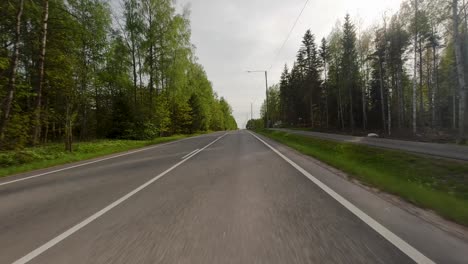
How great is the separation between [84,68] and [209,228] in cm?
1601

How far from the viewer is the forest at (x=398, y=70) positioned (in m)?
18.2

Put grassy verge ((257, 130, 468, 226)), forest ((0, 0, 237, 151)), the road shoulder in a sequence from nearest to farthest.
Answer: the road shoulder
grassy verge ((257, 130, 468, 226))
forest ((0, 0, 237, 151))

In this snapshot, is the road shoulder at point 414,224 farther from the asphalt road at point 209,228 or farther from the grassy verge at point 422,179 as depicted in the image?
the grassy verge at point 422,179

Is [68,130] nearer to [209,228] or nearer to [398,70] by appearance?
[209,228]

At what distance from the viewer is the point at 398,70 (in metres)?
28.5

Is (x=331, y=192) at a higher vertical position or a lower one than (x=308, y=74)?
lower

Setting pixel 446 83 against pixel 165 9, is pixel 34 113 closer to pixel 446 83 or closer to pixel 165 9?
pixel 165 9

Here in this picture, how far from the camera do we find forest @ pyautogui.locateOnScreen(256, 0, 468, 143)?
1817 centimetres

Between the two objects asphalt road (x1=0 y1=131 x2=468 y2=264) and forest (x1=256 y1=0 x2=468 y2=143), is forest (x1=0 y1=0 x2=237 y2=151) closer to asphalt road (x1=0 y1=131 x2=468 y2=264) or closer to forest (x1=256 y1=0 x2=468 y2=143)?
asphalt road (x1=0 y1=131 x2=468 y2=264)

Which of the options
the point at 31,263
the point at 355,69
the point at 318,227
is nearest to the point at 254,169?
the point at 318,227

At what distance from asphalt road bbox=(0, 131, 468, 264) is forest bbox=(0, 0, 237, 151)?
411 inches

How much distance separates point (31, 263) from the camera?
2.55 metres

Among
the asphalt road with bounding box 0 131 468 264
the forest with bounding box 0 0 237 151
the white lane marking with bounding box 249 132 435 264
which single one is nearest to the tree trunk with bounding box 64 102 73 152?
the forest with bounding box 0 0 237 151

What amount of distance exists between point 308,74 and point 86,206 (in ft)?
147
